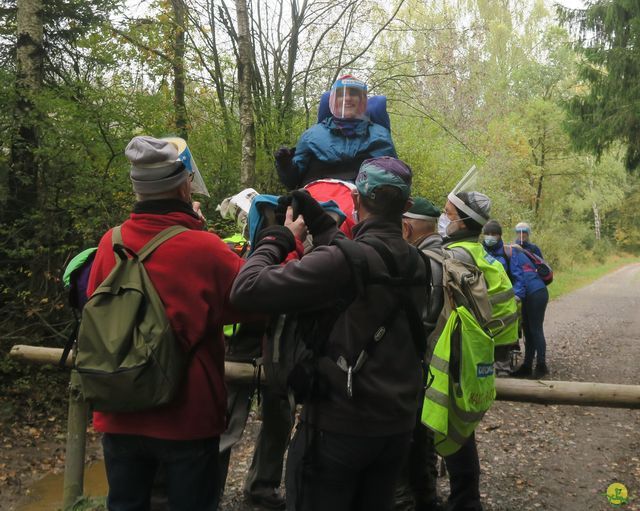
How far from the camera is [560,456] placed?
5.77 metres

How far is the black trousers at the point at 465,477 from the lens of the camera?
12.2ft

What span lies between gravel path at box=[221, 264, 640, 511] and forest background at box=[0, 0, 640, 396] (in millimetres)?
3388

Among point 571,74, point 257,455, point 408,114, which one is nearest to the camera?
point 257,455

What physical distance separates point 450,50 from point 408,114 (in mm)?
3227

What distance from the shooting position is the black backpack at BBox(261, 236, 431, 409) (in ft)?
7.36

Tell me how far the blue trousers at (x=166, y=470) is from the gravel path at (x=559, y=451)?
6.32 feet

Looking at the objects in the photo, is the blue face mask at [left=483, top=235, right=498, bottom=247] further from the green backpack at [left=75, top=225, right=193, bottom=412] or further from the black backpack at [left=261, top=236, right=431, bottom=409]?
the green backpack at [left=75, top=225, right=193, bottom=412]

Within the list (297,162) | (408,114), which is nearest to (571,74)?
(408,114)

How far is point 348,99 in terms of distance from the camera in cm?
383

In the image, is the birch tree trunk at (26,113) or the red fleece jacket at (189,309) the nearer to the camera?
the red fleece jacket at (189,309)

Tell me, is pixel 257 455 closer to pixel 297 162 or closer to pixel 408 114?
pixel 297 162

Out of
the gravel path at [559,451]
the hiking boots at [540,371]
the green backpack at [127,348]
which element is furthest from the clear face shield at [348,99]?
the hiking boots at [540,371]

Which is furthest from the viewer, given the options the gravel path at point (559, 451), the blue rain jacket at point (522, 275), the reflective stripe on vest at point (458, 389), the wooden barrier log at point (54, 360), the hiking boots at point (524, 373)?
the hiking boots at point (524, 373)

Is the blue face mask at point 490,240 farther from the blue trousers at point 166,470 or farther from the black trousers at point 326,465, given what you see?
the blue trousers at point 166,470
